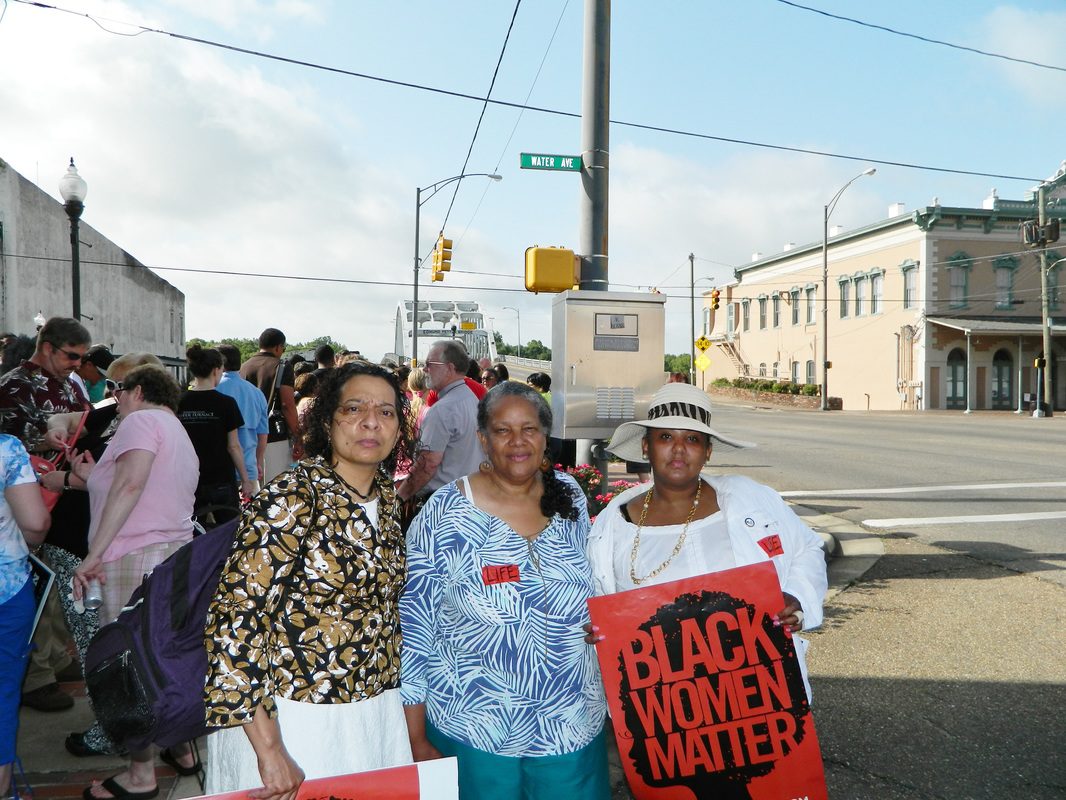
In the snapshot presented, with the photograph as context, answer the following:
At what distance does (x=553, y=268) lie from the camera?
6.96 metres

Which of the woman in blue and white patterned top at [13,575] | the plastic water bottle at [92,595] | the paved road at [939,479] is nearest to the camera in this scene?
the woman in blue and white patterned top at [13,575]

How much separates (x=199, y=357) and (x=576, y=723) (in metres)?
4.79

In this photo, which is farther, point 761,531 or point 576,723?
point 761,531

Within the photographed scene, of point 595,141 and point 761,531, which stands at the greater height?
point 595,141

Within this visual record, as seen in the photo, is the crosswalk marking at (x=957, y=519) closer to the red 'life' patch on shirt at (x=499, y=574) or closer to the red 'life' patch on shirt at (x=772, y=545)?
the red 'life' patch on shirt at (x=772, y=545)

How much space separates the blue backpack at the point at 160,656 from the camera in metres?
2.12

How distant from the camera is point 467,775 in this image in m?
2.48

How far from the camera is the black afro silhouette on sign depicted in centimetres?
252

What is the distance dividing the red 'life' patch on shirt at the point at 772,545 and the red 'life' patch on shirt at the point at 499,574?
81 centimetres

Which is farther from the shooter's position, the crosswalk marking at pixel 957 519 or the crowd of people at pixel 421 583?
the crosswalk marking at pixel 957 519

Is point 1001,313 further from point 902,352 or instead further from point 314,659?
point 314,659

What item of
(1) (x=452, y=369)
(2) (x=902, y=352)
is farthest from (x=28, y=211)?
(2) (x=902, y=352)

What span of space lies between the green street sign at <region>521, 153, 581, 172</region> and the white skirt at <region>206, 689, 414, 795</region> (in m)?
5.51

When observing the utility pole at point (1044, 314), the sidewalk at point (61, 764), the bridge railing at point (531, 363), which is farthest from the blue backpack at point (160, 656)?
the bridge railing at point (531, 363)
